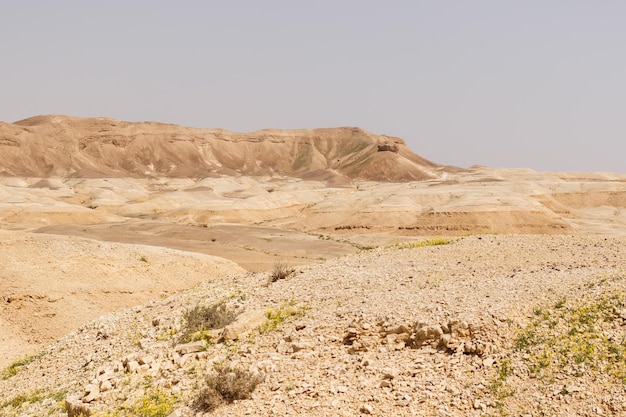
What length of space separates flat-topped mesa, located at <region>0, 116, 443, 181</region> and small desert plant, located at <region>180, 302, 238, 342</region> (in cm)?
11964

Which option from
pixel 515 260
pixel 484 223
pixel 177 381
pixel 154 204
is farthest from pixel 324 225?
pixel 177 381

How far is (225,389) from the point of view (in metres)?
8.70

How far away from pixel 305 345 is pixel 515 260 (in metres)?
6.34

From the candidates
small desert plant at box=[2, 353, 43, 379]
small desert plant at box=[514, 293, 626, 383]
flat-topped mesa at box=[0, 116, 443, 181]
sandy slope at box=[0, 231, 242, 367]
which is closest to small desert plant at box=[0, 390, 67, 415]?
small desert plant at box=[2, 353, 43, 379]

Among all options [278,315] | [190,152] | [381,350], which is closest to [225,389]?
[381,350]

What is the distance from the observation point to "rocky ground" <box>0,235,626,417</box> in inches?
319

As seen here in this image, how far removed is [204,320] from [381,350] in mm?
3856

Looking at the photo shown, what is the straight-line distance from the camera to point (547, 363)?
8.30m

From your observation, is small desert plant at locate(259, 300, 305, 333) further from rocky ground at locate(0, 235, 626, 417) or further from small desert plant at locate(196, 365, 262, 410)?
small desert plant at locate(196, 365, 262, 410)

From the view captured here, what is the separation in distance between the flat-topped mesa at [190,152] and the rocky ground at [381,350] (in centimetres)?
11914

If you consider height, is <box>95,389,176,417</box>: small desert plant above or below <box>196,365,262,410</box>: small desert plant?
below

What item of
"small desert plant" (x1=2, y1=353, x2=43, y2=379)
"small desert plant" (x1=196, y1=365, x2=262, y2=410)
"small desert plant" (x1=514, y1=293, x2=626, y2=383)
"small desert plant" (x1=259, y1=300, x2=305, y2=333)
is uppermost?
"small desert plant" (x1=514, y1=293, x2=626, y2=383)

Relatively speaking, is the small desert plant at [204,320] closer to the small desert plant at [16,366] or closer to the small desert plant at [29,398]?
the small desert plant at [29,398]

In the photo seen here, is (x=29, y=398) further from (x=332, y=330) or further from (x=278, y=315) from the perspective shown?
(x=332, y=330)
